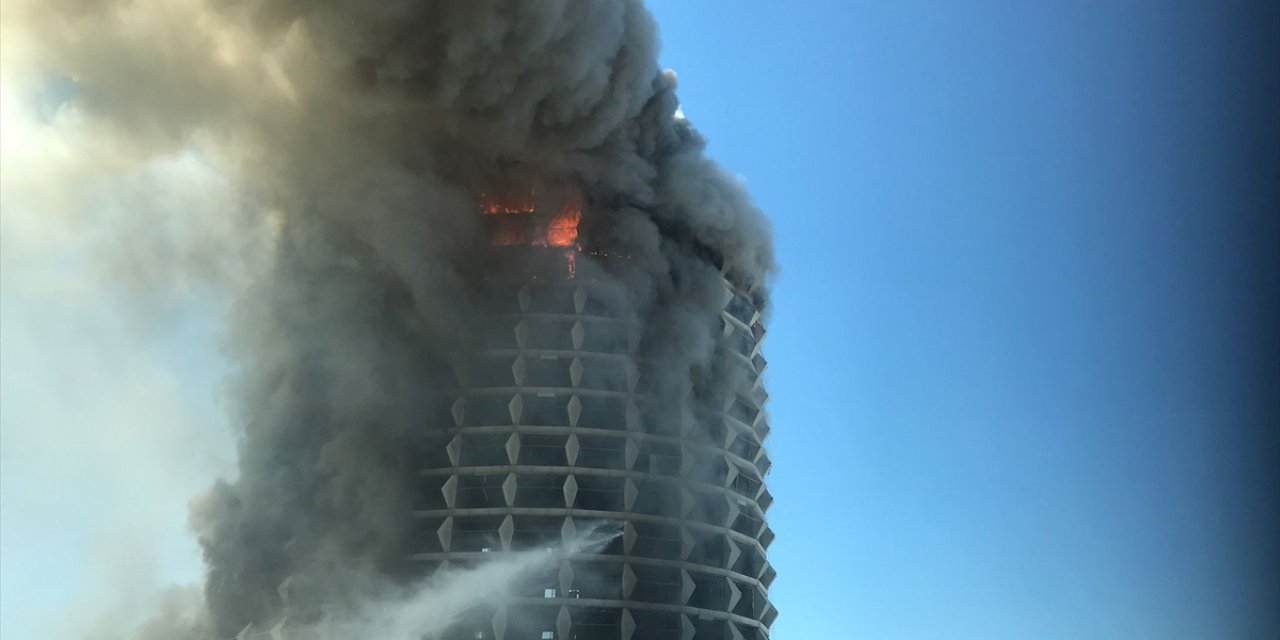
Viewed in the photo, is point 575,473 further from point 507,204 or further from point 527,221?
point 507,204

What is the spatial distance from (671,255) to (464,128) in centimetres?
924

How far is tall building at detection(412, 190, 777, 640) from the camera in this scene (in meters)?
41.1

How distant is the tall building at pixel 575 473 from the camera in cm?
4109

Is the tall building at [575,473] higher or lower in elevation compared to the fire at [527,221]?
lower

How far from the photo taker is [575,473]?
4184 cm

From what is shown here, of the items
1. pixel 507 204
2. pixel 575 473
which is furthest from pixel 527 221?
pixel 575 473

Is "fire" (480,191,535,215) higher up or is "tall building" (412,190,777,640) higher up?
"fire" (480,191,535,215)

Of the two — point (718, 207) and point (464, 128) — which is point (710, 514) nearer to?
point (718, 207)

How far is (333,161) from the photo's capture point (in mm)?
41406

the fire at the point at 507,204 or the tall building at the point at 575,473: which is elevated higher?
the fire at the point at 507,204

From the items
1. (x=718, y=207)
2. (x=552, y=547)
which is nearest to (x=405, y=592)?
(x=552, y=547)

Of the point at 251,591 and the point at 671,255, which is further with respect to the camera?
the point at 671,255

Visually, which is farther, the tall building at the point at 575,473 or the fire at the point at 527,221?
the fire at the point at 527,221

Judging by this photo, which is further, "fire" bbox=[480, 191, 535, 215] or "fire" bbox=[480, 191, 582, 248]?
"fire" bbox=[480, 191, 535, 215]
